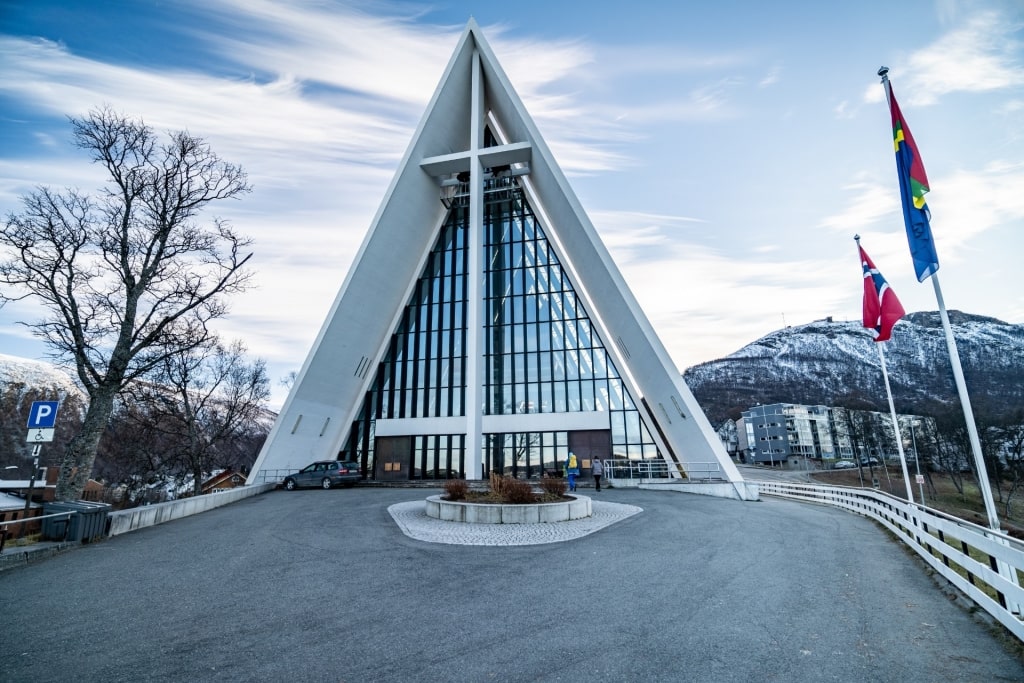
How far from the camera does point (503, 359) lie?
88.8 ft

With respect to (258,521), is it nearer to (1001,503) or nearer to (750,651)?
(750,651)

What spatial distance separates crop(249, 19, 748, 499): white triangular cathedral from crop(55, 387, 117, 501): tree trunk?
32.1 feet

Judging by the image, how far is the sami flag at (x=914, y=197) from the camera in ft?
22.1

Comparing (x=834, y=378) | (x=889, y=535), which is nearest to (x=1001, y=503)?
(x=889, y=535)

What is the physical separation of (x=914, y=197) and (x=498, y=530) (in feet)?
30.6

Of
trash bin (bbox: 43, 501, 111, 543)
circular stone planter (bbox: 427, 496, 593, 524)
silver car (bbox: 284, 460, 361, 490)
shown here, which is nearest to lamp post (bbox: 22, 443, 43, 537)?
trash bin (bbox: 43, 501, 111, 543)

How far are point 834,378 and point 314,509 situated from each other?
175 metres

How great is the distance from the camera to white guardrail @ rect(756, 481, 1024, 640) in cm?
393

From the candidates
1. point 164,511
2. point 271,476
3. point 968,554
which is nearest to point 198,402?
point 271,476

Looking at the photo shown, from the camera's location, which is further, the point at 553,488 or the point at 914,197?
the point at 553,488

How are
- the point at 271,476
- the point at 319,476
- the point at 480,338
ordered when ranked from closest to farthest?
the point at 319,476, the point at 271,476, the point at 480,338

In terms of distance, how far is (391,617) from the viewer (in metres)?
4.47

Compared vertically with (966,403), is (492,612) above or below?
below

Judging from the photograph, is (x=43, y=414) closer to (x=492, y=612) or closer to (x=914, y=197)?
(x=492, y=612)
